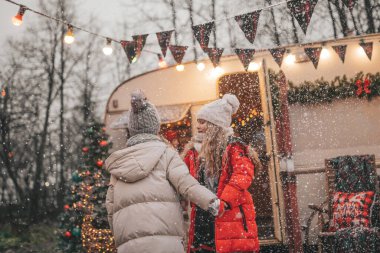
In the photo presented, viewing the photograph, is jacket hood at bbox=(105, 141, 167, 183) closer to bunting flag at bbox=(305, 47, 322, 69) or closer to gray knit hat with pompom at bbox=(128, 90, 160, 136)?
gray knit hat with pompom at bbox=(128, 90, 160, 136)

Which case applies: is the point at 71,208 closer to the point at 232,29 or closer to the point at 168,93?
the point at 168,93

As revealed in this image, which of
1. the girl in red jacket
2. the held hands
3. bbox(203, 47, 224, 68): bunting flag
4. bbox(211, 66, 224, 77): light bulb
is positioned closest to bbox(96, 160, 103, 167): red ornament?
bbox(211, 66, 224, 77): light bulb

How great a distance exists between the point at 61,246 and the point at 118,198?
6342mm

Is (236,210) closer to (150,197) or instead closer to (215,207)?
(215,207)

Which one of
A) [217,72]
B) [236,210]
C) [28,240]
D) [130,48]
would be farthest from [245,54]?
[28,240]

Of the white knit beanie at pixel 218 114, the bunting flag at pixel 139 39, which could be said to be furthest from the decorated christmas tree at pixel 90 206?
the white knit beanie at pixel 218 114

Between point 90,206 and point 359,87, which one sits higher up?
point 359,87

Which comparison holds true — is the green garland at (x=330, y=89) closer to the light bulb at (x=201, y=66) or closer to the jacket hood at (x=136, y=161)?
the light bulb at (x=201, y=66)

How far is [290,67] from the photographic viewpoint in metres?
6.90

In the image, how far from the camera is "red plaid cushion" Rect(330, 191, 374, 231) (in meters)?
5.02

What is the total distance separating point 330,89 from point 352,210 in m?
2.25

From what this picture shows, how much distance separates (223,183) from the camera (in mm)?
3246

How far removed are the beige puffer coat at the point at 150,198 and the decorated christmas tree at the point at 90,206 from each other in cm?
460

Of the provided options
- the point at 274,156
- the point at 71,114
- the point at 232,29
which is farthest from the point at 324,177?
the point at 71,114
